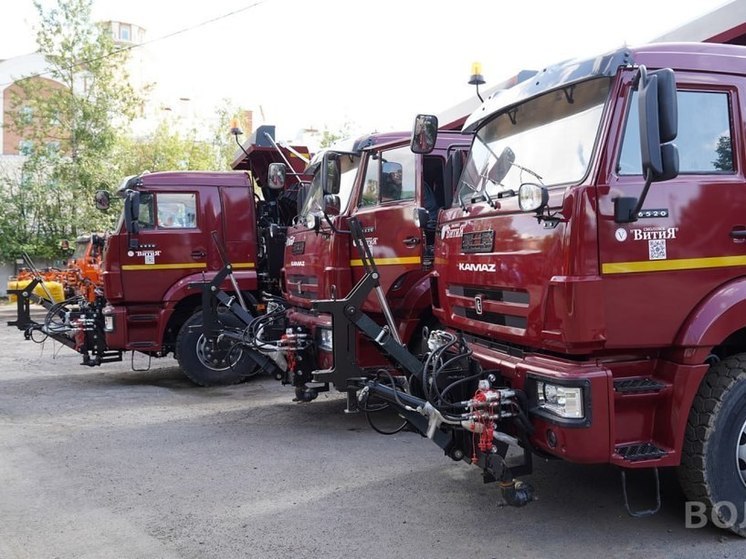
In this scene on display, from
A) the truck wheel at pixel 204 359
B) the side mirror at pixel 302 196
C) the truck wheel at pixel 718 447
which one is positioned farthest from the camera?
the truck wheel at pixel 204 359

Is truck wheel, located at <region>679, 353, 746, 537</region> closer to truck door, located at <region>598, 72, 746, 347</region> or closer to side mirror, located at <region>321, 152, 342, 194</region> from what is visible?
truck door, located at <region>598, 72, 746, 347</region>

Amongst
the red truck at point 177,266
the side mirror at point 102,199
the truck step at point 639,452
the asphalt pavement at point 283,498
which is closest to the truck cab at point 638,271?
the truck step at point 639,452

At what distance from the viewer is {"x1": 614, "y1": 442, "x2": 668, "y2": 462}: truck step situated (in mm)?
3635

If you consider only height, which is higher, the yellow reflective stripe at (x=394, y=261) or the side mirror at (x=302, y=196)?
the side mirror at (x=302, y=196)

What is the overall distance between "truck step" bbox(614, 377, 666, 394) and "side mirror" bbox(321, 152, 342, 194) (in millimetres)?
3934

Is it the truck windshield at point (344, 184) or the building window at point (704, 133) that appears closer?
the building window at point (704, 133)

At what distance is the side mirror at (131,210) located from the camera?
349 inches

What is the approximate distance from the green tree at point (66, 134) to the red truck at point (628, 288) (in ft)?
78.5

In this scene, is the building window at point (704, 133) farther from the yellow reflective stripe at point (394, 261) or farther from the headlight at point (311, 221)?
the headlight at point (311, 221)

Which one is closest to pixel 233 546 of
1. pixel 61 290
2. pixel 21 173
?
pixel 61 290

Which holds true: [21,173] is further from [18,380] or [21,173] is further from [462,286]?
[462,286]

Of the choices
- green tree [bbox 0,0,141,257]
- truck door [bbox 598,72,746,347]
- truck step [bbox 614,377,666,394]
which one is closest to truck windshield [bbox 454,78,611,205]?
truck door [bbox 598,72,746,347]

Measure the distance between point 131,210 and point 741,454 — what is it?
7.41 meters

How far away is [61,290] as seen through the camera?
18.5m
